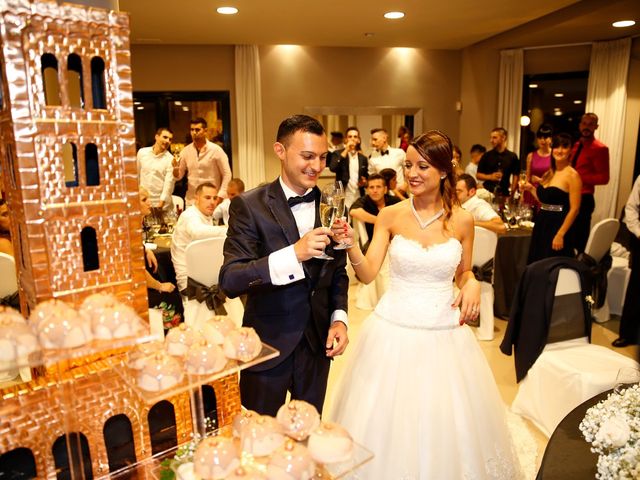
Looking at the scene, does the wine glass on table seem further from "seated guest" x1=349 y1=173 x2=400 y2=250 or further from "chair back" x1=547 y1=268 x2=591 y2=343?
"seated guest" x1=349 y1=173 x2=400 y2=250

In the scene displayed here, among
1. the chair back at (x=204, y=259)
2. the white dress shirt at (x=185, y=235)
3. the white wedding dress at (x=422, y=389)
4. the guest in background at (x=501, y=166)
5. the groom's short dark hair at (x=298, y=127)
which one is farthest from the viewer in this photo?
the guest in background at (x=501, y=166)

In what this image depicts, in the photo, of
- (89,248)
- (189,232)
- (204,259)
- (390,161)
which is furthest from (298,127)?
(390,161)

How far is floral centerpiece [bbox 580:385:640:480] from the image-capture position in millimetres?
1457

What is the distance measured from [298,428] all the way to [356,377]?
4.29 ft

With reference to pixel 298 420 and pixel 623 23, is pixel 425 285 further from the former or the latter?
pixel 623 23

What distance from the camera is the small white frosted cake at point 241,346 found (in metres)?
1.35

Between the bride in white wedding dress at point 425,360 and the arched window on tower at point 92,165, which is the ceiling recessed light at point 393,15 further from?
the arched window on tower at point 92,165

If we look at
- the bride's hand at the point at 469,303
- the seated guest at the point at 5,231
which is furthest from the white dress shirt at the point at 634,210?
the seated guest at the point at 5,231

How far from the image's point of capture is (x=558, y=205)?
4.90m

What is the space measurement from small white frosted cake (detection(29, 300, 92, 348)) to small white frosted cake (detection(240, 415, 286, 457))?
1.40 feet

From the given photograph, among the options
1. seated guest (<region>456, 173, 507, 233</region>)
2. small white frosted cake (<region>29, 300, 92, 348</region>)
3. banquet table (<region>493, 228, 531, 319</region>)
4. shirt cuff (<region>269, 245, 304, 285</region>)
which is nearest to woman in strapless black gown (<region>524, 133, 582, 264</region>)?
banquet table (<region>493, 228, 531, 319</region>)

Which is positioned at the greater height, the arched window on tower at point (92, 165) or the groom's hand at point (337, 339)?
the arched window on tower at point (92, 165)

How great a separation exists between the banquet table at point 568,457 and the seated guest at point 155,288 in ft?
10.4

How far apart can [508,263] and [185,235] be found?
3099mm
